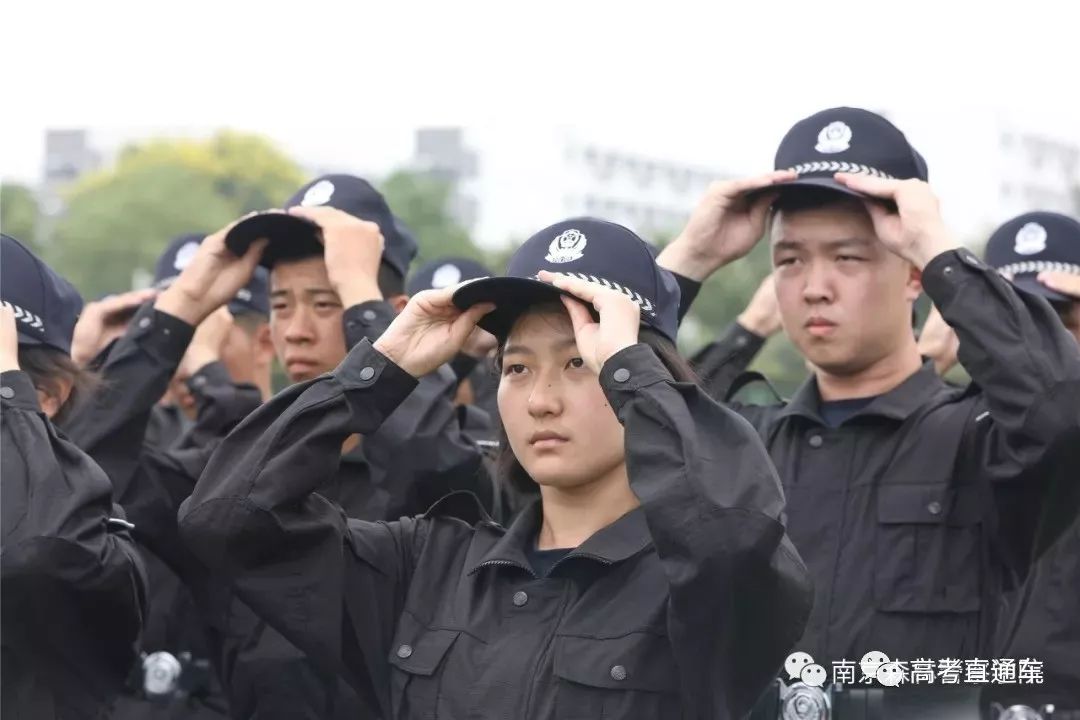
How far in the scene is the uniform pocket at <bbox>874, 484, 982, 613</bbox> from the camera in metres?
4.91

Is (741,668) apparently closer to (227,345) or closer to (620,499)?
(620,499)

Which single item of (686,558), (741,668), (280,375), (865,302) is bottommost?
(280,375)

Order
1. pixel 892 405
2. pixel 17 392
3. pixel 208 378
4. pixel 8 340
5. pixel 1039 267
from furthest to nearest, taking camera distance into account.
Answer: pixel 208 378 → pixel 1039 267 → pixel 892 405 → pixel 8 340 → pixel 17 392

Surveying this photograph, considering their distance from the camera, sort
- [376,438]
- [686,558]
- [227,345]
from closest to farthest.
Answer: [686,558] → [376,438] → [227,345]

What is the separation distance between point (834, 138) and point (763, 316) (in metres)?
1.41

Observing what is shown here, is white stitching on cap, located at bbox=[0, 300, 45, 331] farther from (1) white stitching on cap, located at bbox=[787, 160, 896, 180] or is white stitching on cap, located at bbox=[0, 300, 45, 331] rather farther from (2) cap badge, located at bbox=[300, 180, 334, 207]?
(1) white stitching on cap, located at bbox=[787, 160, 896, 180]

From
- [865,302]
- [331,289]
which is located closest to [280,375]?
[331,289]

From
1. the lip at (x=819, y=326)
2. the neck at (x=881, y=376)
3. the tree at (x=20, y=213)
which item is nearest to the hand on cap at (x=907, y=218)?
the lip at (x=819, y=326)

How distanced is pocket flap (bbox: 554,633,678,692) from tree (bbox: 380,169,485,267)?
155 feet

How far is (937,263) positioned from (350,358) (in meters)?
1.56

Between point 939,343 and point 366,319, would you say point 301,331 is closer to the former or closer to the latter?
point 366,319

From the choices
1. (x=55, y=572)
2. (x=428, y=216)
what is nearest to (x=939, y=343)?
(x=55, y=572)

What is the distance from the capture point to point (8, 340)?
479 centimetres

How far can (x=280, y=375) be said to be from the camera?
11141 millimetres
